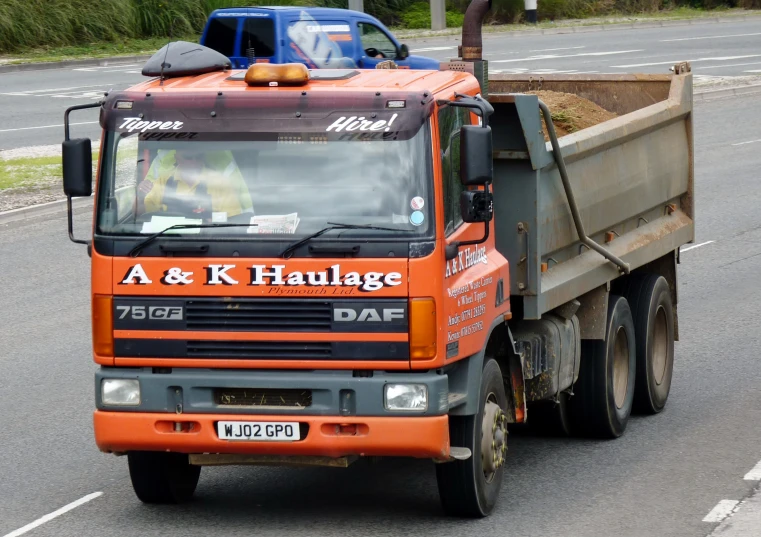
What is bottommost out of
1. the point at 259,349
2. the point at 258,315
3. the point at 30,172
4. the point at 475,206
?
the point at 30,172

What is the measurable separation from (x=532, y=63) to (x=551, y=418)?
81.0ft

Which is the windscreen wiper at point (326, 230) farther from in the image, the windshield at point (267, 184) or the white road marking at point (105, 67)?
the white road marking at point (105, 67)

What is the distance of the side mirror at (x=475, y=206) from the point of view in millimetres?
7203

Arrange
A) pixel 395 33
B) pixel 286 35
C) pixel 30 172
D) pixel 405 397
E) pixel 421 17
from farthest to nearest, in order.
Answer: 1. pixel 421 17
2. pixel 395 33
3. pixel 286 35
4. pixel 30 172
5. pixel 405 397

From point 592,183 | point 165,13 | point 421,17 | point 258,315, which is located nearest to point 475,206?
point 258,315

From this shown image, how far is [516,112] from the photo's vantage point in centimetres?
817

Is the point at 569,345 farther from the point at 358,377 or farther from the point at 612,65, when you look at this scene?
the point at 612,65

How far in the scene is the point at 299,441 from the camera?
7.04 metres

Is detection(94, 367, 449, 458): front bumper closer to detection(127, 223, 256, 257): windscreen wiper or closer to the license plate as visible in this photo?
the license plate

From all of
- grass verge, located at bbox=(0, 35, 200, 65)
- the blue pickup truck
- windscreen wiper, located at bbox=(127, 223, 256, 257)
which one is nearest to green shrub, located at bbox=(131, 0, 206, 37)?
grass verge, located at bbox=(0, 35, 200, 65)

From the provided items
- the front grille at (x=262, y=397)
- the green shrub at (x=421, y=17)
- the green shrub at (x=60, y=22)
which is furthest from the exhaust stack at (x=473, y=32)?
the green shrub at (x=421, y=17)

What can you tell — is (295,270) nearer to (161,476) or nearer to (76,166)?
(76,166)

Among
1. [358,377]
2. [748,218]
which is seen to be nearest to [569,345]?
[358,377]

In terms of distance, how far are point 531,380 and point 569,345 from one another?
0.41m
